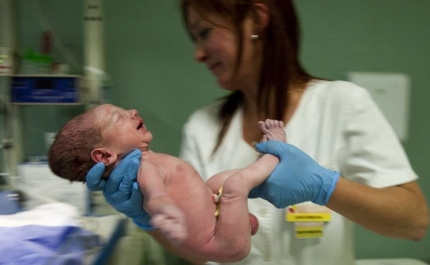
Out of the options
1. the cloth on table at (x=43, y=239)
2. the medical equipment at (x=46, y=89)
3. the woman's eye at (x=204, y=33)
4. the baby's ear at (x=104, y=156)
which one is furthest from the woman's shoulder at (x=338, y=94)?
the medical equipment at (x=46, y=89)

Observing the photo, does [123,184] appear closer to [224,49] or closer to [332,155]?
[224,49]

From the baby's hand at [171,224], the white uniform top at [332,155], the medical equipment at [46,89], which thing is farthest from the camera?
the medical equipment at [46,89]

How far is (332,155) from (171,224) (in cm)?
65

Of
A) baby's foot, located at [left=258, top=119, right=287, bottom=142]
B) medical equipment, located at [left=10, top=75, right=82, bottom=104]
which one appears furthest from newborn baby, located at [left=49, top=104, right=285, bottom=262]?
medical equipment, located at [left=10, top=75, right=82, bottom=104]

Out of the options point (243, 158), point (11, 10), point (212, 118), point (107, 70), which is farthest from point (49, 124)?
point (243, 158)

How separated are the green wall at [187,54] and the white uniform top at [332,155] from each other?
0.65 m

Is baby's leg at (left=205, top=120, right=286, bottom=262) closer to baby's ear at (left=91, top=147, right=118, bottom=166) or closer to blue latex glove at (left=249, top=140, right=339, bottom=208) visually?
blue latex glove at (left=249, top=140, right=339, bottom=208)

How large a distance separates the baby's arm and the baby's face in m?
0.09

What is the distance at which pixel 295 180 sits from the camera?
3.14 feet

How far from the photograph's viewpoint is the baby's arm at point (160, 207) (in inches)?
27.3

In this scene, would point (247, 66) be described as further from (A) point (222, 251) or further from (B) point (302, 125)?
(A) point (222, 251)

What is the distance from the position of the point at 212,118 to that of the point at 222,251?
2.10ft

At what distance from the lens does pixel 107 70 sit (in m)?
1.80

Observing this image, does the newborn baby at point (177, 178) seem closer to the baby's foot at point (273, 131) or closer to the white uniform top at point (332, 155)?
the baby's foot at point (273, 131)
